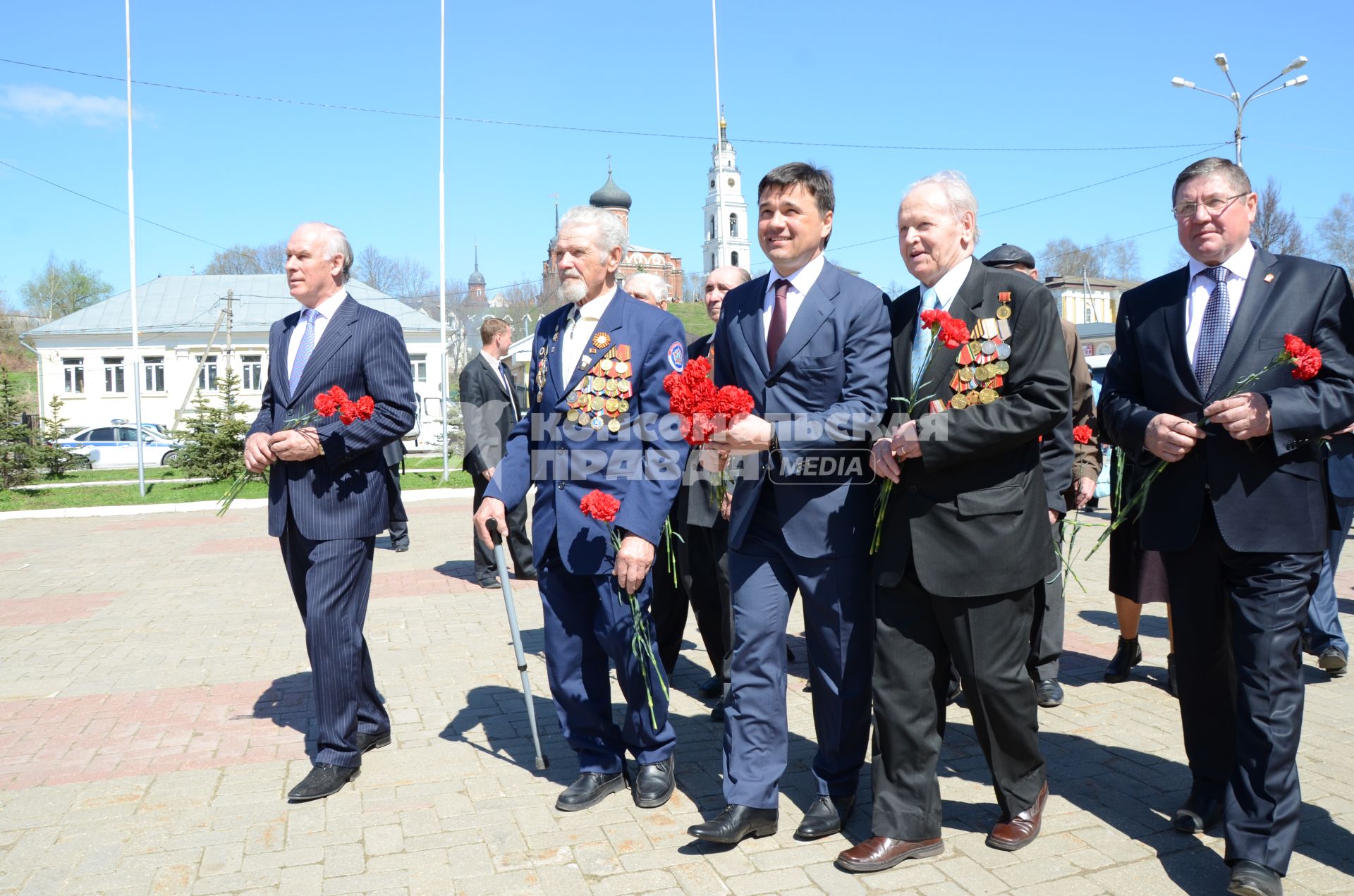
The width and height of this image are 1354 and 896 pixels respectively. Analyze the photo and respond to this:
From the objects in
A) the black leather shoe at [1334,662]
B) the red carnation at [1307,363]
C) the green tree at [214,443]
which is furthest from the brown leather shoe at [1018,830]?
the green tree at [214,443]

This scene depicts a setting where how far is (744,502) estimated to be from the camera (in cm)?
355

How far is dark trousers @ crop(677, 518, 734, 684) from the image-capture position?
523cm

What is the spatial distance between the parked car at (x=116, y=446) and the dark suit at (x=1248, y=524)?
32065 mm

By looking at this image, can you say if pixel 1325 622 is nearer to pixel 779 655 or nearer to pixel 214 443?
pixel 779 655

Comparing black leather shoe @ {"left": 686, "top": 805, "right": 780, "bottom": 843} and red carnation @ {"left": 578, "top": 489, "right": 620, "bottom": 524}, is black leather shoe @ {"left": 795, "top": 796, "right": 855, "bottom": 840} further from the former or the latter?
red carnation @ {"left": 578, "top": 489, "right": 620, "bottom": 524}

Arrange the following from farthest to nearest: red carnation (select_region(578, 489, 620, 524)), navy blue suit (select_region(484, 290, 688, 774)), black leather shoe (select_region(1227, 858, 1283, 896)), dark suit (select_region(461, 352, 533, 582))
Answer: dark suit (select_region(461, 352, 533, 582)) < navy blue suit (select_region(484, 290, 688, 774)) < red carnation (select_region(578, 489, 620, 524)) < black leather shoe (select_region(1227, 858, 1283, 896))

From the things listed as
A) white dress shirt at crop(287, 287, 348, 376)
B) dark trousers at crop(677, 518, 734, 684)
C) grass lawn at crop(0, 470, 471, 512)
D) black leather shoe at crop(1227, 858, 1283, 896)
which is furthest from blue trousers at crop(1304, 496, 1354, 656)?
grass lawn at crop(0, 470, 471, 512)

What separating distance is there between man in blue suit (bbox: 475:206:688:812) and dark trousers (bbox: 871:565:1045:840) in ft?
3.04

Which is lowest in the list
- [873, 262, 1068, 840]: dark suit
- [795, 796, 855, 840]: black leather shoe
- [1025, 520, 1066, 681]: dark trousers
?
[795, 796, 855, 840]: black leather shoe

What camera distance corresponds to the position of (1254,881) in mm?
2900

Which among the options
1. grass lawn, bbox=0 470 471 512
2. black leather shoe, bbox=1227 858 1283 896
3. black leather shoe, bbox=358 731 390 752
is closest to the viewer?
black leather shoe, bbox=1227 858 1283 896

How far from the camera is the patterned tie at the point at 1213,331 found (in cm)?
335

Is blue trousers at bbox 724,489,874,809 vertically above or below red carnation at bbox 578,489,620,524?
below

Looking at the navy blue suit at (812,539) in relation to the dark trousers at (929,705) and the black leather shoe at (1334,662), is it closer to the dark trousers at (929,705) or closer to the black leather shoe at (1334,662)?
the dark trousers at (929,705)
